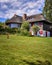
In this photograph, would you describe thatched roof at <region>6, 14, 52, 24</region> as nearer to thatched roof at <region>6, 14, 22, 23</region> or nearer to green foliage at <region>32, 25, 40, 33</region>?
thatched roof at <region>6, 14, 22, 23</region>

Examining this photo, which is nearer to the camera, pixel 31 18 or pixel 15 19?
pixel 31 18

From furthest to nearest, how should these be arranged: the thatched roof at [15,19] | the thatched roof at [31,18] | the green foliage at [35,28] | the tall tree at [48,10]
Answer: the thatched roof at [15,19] → the thatched roof at [31,18] → the tall tree at [48,10] → the green foliage at [35,28]

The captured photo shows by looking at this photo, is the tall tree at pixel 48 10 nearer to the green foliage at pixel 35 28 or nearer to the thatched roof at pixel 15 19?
A: the green foliage at pixel 35 28

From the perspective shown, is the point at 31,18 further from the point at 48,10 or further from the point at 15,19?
the point at 48,10

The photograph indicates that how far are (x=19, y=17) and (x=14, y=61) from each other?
6345cm

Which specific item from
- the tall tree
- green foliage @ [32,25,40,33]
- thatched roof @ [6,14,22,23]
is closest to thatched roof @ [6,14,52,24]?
thatched roof @ [6,14,22,23]

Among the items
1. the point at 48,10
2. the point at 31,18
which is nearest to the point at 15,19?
the point at 31,18

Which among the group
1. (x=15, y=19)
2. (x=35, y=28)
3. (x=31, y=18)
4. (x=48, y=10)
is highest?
(x=48, y=10)

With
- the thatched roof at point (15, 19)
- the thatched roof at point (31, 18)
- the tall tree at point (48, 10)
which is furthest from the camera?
the thatched roof at point (15, 19)

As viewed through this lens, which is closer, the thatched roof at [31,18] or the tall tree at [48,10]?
the tall tree at [48,10]

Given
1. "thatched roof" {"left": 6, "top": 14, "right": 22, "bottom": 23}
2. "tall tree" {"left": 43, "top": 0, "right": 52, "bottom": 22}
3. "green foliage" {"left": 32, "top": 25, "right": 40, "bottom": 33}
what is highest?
"tall tree" {"left": 43, "top": 0, "right": 52, "bottom": 22}

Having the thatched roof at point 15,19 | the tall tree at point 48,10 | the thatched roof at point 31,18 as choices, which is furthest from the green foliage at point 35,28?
the thatched roof at point 15,19

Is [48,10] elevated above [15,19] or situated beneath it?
elevated above

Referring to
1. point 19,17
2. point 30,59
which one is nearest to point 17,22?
point 19,17
